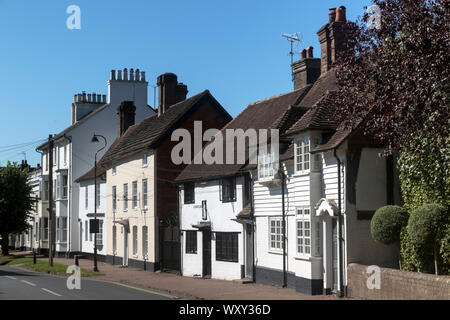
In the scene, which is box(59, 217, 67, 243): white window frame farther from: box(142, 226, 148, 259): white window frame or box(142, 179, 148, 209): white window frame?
box(142, 179, 148, 209): white window frame

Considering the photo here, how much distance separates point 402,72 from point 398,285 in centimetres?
570

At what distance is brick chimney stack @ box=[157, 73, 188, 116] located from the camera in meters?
41.3

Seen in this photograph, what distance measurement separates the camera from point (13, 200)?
171 feet

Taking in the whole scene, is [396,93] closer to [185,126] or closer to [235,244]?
Answer: [235,244]

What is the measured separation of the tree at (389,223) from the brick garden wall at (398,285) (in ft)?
2.94

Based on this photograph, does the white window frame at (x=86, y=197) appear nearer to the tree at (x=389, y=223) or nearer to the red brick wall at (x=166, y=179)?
the red brick wall at (x=166, y=179)

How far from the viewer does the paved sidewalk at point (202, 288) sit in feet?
66.7

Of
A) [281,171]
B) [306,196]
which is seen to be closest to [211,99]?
[281,171]

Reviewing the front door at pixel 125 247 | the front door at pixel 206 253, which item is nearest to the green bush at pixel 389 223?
the front door at pixel 206 253

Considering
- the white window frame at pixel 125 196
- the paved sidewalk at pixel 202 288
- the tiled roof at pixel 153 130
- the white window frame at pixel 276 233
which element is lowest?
the paved sidewalk at pixel 202 288

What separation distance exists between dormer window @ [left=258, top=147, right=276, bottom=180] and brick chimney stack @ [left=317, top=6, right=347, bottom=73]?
4.55 meters

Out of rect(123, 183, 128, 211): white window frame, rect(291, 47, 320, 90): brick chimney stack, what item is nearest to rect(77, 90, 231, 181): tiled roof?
rect(123, 183, 128, 211): white window frame

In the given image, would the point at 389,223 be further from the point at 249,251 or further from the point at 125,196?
the point at 125,196

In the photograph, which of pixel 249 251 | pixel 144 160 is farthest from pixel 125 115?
pixel 249 251
